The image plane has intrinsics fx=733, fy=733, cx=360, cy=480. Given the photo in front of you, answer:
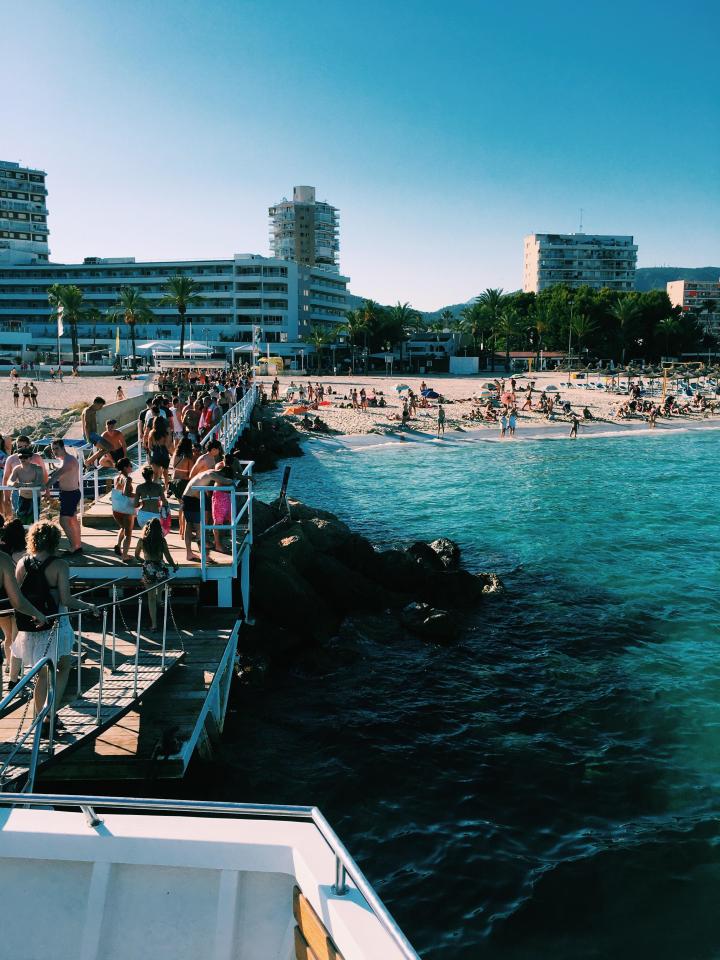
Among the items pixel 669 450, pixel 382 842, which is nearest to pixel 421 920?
pixel 382 842

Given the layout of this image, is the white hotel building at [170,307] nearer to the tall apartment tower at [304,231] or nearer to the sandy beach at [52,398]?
the sandy beach at [52,398]

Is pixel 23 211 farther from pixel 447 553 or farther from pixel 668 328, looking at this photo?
pixel 447 553

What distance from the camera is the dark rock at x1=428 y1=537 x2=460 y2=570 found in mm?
18516

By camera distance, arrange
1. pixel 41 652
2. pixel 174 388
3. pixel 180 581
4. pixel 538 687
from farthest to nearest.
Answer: pixel 174 388 → pixel 538 687 → pixel 180 581 → pixel 41 652

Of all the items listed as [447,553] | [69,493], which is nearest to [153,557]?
[69,493]

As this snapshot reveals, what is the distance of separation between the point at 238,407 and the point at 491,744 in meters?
21.8

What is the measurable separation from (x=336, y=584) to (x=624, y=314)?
101140 millimetres

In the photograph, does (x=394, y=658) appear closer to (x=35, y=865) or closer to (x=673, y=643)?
(x=673, y=643)

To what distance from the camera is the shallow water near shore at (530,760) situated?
7.55m

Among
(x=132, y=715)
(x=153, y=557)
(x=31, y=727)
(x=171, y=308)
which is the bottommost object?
(x=132, y=715)

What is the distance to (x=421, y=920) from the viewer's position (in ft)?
24.4

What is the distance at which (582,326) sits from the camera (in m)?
103

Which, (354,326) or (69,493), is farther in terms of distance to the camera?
(354,326)

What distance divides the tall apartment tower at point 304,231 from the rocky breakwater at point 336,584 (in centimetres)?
15761
